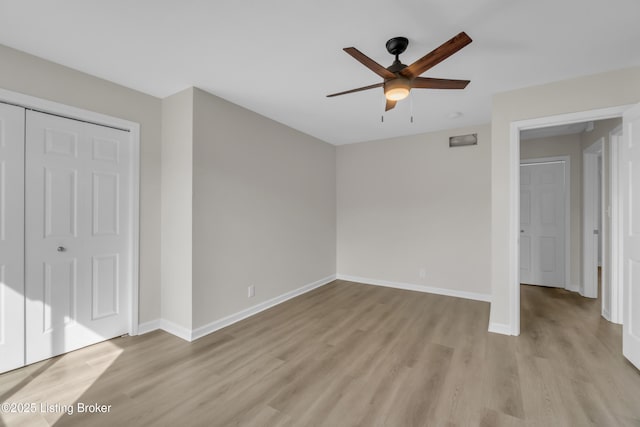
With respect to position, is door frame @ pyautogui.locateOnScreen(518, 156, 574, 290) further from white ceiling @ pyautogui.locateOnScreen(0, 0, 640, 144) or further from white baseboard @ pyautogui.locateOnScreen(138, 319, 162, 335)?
white baseboard @ pyautogui.locateOnScreen(138, 319, 162, 335)

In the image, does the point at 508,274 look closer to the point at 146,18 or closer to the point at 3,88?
the point at 146,18

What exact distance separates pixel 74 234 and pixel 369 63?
295cm

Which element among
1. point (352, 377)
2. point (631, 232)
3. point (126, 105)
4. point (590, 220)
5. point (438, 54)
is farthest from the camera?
point (590, 220)

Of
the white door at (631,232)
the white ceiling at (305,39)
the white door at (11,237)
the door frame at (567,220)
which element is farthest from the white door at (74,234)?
the door frame at (567,220)

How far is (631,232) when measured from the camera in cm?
238

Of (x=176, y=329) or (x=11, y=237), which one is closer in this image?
(x=11, y=237)

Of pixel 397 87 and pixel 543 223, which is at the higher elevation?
pixel 397 87

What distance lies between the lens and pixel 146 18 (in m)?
1.85

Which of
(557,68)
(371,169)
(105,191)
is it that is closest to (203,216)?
(105,191)

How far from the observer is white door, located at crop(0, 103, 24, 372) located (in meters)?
2.18

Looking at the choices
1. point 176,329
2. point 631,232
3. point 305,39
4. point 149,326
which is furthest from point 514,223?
point 149,326

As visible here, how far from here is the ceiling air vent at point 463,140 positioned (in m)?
4.07

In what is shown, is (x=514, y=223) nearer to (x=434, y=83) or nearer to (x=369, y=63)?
(x=434, y=83)

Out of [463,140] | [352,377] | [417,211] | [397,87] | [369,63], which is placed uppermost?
[463,140]
